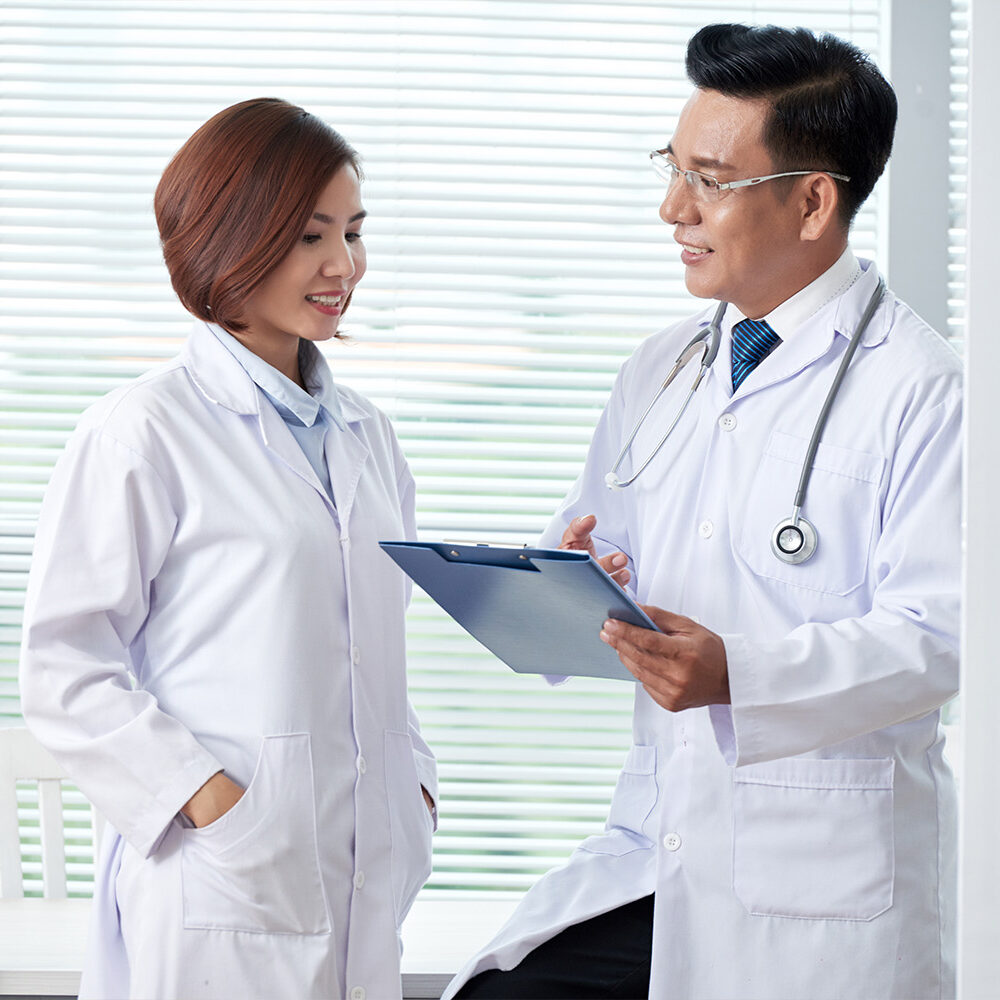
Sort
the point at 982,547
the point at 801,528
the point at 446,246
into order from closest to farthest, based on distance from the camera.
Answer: the point at 982,547 → the point at 801,528 → the point at 446,246

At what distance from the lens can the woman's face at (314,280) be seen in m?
1.55

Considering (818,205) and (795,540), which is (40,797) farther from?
(818,205)

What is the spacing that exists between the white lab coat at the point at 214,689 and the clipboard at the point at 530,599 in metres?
0.18

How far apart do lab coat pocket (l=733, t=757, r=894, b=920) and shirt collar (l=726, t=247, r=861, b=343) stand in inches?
23.7

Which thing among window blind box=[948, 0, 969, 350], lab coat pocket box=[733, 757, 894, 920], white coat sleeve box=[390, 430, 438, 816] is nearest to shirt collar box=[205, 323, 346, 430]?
white coat sleeve box=[390, 430, 438, 816]

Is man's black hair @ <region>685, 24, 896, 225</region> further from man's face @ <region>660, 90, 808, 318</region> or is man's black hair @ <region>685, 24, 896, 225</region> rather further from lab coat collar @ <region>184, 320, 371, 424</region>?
lab coat collar @ <region>184, 320, 371, 424</region>

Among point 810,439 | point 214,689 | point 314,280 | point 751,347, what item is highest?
point 314,280

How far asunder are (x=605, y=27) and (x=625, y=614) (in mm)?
1621

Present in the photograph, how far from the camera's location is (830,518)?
1.44 m

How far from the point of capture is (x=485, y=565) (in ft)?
4.13

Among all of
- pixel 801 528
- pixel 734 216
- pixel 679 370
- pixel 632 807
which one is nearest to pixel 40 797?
pixel 632 807

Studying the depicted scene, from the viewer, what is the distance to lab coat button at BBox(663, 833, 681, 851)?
1.45 m

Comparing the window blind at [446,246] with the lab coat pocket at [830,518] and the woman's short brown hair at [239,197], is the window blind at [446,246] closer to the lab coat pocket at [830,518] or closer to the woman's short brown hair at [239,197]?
the woman's short brown hair at [239,197]

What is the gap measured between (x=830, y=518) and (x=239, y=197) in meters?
0.91
